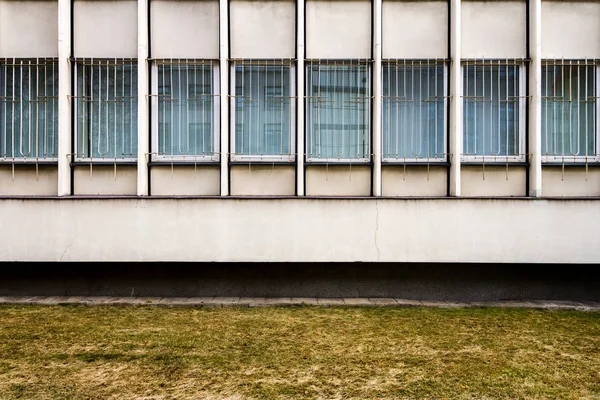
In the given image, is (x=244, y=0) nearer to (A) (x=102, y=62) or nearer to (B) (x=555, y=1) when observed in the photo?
(A) (x=102, y=62)

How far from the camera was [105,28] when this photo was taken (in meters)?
7.85

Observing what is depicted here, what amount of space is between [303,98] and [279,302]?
3.35 m

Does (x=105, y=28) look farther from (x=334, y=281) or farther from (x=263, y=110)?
(x=334, y=281)

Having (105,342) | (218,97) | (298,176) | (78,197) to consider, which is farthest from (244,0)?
(105,342)

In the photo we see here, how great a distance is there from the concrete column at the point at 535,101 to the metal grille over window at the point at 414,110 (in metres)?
1.43

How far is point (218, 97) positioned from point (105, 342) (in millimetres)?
4297

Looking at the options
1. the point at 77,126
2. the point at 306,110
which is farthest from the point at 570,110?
the point at 77,126

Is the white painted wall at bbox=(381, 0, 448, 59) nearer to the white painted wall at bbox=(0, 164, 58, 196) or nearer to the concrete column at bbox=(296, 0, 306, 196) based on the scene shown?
the concrete column at bbox=(296, 0, 306, 196)

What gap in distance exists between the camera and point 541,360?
4.87 m

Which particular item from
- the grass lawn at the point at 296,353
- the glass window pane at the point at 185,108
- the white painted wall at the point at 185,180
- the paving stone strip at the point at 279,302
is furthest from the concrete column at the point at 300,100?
the grass lawn at the point at 296,353

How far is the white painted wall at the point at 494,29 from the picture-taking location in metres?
7.84

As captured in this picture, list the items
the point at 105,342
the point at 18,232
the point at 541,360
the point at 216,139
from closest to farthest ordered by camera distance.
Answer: the point at 541,360 → the point at 105,342 → the point at 18,232 → the point at 216,139

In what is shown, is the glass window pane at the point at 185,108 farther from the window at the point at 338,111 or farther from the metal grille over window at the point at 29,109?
the metal grille over window at the point at 29,109

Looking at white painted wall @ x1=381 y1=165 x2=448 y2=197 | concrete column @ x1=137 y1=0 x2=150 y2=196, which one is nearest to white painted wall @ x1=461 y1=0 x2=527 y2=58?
white painted wall @ x1=381 y1=165 x2=448 y2=197
